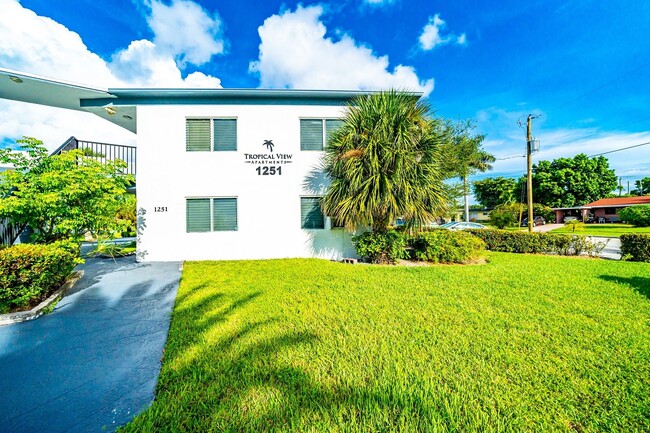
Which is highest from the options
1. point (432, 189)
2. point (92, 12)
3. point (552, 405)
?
point (92, 12)

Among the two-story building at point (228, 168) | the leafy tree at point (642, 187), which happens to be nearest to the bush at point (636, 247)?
the two-story building at point (228, 168)

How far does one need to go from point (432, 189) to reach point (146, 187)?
9.04 m

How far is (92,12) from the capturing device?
802 centimetres

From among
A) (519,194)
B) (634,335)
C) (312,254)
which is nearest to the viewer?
(634,335)

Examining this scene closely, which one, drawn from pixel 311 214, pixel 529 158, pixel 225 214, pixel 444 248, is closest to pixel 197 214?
pixel 225 214

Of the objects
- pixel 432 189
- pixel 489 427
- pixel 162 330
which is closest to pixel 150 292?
pixel 162 330

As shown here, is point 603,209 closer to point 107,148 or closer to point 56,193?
point 56,193

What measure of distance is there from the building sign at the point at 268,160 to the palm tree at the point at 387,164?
6.82ft

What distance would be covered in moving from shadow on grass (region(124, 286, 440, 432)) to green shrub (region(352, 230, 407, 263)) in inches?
189

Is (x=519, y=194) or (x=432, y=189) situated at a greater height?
(x=519, y=194)

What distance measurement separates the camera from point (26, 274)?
3.80 meters

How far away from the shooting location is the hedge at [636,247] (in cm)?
794

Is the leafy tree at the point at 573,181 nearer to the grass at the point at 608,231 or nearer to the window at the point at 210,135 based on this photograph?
the grass at the point at 608,231

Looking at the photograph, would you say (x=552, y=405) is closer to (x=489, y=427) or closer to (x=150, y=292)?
(x=489, y=427)
